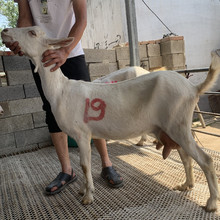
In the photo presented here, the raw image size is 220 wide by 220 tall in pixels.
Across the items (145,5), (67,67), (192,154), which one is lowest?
(192,154)

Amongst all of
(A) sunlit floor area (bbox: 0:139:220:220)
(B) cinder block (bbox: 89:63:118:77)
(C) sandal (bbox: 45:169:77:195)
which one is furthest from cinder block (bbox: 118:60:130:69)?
(C) sandal (bbox: 45:169:77:195)

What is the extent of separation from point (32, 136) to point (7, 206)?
1.70 meters

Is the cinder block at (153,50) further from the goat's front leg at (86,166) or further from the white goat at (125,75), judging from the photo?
the goat's front leg at (86,166)

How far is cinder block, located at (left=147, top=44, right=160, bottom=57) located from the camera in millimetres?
4574

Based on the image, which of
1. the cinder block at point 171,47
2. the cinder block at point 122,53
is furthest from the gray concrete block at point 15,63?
the cinder block at point 171,47

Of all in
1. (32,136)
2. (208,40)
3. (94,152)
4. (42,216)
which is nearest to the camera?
(42,216)

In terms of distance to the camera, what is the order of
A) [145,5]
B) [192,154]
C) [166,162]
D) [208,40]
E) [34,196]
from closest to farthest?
[192,154], [34,196], [166,162], [145,5], [208,40]

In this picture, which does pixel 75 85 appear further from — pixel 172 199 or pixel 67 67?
pixel 172 199

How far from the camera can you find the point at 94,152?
301 cm

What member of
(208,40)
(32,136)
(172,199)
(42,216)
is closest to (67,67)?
(42,216)

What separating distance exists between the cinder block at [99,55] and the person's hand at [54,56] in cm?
213

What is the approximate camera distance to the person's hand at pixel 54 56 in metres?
Result: 1.61

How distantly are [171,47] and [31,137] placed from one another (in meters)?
3.09

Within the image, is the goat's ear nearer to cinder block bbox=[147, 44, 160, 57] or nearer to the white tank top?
the white tank top
